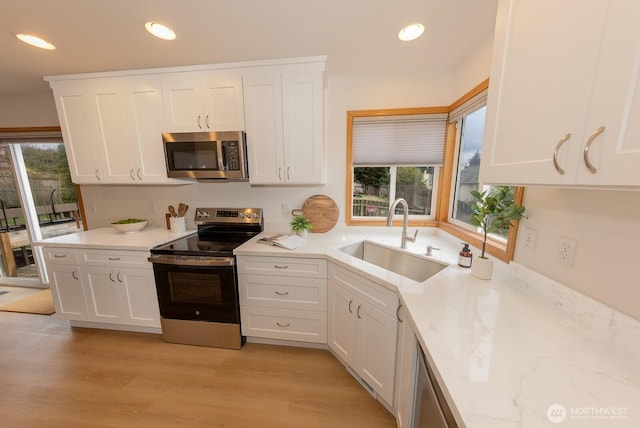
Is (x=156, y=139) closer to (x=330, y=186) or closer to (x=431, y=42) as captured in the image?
(x=330, y=186)

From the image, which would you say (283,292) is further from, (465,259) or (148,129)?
(148,129)

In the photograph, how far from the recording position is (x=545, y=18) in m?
0.71

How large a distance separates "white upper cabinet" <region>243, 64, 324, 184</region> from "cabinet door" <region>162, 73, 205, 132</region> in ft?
1.43

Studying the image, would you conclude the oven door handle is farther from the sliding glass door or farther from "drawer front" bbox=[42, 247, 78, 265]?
the sliding glass door

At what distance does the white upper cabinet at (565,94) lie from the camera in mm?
521

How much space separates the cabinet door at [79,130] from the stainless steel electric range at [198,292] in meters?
1.16

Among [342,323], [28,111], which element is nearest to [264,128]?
Answer: [342,323]

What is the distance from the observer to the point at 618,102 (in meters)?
0.53

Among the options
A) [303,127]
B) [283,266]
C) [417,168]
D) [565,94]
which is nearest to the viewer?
[565,94]

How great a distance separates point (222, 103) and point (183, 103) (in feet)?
1.19

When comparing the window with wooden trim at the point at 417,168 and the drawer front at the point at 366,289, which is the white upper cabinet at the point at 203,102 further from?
the drawer front at the point at 366,289

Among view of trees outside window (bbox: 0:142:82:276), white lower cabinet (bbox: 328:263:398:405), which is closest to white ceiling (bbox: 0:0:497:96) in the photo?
→ view of trees outside window (bbox: 0:142:82:276)

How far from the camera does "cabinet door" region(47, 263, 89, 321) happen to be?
82.0 inches

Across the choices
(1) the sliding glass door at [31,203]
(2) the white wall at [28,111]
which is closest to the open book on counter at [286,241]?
(1) the sliding glass door at [31,203]
